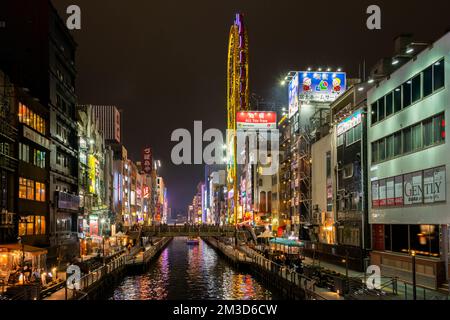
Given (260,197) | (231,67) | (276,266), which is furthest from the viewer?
(231,67)

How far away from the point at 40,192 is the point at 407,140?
129 feet

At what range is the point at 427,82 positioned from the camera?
36156 millimetres

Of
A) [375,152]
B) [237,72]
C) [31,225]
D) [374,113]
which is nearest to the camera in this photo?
[375,152]

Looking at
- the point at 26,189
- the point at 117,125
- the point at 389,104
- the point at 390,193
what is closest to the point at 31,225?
the point at 26,189

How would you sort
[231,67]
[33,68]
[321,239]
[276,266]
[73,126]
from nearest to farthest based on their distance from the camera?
[276,266]
[33,68]
[321,239]
[73,126]
[231,67]

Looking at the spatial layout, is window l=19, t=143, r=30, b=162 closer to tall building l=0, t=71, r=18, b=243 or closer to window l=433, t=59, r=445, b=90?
tall building l=0, t=71, r=18, b=243

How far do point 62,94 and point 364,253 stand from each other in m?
43.7

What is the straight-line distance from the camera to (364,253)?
4850 centimetres

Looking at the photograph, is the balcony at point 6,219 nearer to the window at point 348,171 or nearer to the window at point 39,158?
the window at point 39,158

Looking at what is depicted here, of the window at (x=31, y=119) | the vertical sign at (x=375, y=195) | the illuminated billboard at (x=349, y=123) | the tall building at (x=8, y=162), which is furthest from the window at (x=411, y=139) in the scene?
the window at (x=31, y=119)

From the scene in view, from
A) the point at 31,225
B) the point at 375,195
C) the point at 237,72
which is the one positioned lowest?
the point at 31,225

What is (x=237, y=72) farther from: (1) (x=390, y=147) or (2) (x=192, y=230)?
(1) (x=390, y=147)
